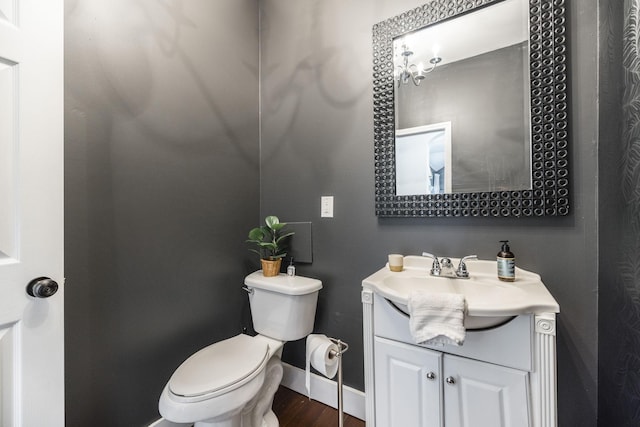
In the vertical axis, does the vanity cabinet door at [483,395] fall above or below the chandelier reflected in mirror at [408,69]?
below

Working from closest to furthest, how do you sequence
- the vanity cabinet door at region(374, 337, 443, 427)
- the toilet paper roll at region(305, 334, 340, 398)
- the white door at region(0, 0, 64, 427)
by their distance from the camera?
the white door at region(0, 0, 64, 427)
the vanity cabinet door at region(374, 337, 443, 427)
the toilet paper roll at region(305, 334, 340, 398)

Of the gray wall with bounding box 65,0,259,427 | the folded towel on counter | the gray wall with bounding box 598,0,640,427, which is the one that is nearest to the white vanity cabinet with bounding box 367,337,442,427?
the folded towel on counter

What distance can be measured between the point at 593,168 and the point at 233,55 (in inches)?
74.4

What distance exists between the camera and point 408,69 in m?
1.37

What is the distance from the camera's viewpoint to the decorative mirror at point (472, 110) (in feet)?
3.50

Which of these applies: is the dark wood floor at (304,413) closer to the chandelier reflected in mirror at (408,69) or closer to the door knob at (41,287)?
the door knob at (41,287)

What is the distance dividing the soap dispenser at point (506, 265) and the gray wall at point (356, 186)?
98 mm

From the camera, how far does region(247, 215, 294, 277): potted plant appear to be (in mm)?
1587

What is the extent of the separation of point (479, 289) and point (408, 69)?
1081 millimetres

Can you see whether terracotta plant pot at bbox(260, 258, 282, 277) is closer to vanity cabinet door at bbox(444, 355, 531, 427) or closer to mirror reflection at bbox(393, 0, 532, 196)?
mirror reflection at bbox(393, 0, 532, 196)

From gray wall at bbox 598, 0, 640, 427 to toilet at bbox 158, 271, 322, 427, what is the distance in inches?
45.5

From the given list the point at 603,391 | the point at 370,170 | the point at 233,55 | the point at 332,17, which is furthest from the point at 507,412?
the point at 233,55

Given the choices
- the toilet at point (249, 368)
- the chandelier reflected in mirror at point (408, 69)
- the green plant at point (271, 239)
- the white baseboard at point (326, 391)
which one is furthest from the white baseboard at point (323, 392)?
the chandelier reflected in mirror at point (408, 69)

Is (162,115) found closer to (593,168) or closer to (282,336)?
(282,336)
